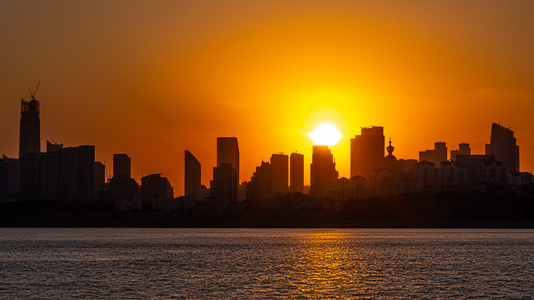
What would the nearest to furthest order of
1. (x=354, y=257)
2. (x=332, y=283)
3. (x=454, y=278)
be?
1. (x=332, y=283)
2. (x=454, y=278)
3. (x=354, y=257)

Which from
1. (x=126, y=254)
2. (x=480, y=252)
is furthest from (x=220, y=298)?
(x=480, y=252)

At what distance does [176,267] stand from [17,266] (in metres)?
25.0

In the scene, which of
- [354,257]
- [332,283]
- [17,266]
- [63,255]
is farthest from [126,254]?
[332,283]

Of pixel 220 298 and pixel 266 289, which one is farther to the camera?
pixel 266 289

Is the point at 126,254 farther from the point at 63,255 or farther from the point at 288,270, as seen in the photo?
the point at 288,270

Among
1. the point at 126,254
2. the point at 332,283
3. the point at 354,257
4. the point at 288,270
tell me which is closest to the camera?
the point at 332,283

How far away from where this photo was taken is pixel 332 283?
93375mm

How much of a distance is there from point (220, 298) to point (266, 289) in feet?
30.3

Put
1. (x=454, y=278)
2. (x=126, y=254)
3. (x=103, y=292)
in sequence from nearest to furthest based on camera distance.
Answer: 1. (x=103, y=292)
2. (x=454, y=278)
3. (x=126, y=254)

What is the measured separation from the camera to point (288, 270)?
11162 cm

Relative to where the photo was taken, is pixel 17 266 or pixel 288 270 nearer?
pixel 288 270

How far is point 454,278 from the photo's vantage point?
9956 centimetres

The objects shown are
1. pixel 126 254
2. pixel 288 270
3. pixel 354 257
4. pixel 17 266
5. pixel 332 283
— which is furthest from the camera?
pixel 126 254

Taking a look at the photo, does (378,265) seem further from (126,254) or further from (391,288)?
(126,254)
